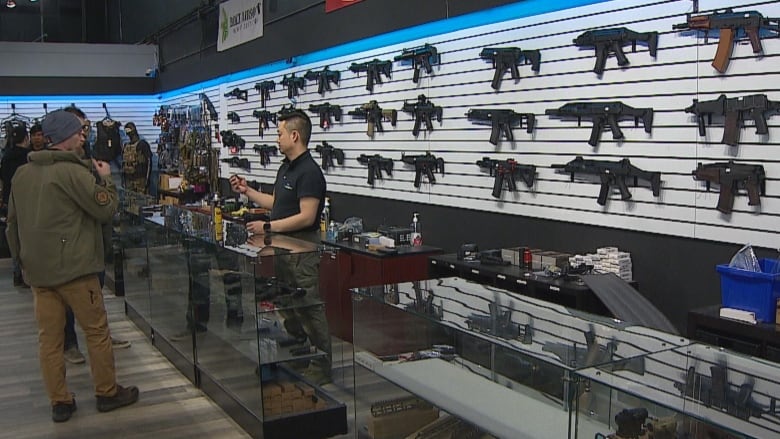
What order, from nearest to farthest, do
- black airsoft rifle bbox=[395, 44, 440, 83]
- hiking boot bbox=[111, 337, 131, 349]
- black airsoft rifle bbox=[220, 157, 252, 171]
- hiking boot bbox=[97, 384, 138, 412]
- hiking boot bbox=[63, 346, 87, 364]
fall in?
hiking boot bbox=[97, 384, 138, 412]
hiking boot bbox=[63, 346, 87, 364]
hiking boot bbox=[111, 337, 131, 349]
black airsoft rifle bbox=[395, 44, 440, 83]
black airsoft rifle bbox=[220, 157, 252, 171]

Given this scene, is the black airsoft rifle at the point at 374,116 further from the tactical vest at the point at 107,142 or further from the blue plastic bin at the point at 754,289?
the tactical vest at the point at 107,142

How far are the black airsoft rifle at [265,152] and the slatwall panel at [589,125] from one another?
267 centimetres

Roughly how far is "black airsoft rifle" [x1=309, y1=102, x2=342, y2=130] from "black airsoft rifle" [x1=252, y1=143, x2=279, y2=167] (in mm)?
1578

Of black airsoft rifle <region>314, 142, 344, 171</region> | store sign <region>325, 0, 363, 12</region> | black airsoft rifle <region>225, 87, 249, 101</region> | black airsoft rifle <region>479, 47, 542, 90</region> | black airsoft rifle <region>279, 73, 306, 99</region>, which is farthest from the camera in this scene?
black airsoft rifle <region>225, 87, 249, 101</region>

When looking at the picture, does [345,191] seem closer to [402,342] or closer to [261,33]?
[261,33]

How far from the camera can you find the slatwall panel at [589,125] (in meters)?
3.96

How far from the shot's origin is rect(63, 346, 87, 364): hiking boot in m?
5.74

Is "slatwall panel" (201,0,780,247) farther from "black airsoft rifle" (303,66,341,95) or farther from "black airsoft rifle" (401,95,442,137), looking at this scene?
"black airsoft rifle" (303,66,341,95)

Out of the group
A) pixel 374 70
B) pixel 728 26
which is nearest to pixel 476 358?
pixel 728 26

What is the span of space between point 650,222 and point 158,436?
10.2 feet

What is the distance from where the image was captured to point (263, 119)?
9.70m

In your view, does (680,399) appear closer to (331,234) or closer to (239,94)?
(331,234)

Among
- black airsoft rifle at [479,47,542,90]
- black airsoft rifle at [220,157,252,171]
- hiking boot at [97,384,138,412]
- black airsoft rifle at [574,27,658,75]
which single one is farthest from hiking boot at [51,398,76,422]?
black airsoft rifle at [220,157,252,171]

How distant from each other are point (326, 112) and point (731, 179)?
4.84m
